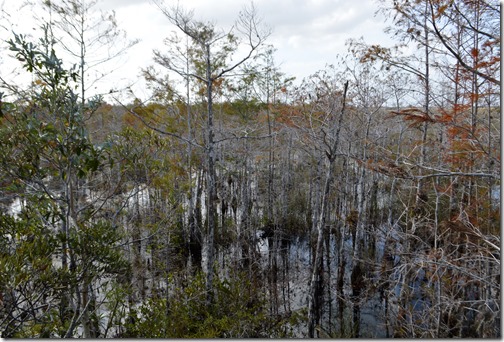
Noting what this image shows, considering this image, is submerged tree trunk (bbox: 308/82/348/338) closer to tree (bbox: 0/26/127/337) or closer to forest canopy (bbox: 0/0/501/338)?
forest canopy (bbox: 0/0/501/338)

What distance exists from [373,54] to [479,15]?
2.58 metres

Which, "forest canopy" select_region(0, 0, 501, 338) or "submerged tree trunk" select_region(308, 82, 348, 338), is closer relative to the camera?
"forest canopy" select_region(0, 0, 501, 338)

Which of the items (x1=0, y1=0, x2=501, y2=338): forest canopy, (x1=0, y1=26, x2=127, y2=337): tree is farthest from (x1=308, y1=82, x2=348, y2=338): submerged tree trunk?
(x1=0, y1=26, x2=127, y2=337): tree

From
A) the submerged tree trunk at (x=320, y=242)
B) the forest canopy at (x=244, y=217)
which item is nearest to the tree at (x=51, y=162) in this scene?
the forest canopy at (x=244, y=217)

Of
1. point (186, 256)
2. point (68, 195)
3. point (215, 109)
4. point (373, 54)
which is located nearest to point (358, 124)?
point (373, 54)

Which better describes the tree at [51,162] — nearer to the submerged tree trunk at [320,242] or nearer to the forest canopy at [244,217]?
the forest canopy at [244,217]

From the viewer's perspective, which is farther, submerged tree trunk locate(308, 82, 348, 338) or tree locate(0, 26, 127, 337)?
submerged tree trunk locate(308, 82, 348, 338)

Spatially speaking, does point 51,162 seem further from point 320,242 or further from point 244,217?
point 244,217

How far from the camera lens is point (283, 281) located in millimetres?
8117

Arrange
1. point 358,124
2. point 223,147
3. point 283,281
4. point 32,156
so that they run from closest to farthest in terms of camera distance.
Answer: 1. point 32,156
2. point 283,281
3. point 358,124
4. point 223,147

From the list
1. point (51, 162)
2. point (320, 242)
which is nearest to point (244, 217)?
point (320, 242)

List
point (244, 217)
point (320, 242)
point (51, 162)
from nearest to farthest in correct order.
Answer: point (51, 162) → point (320, 242) → point (244, 217)

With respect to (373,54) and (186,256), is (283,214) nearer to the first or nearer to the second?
(186,256)

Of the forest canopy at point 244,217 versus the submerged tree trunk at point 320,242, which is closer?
the forest canopy at point 244,217
